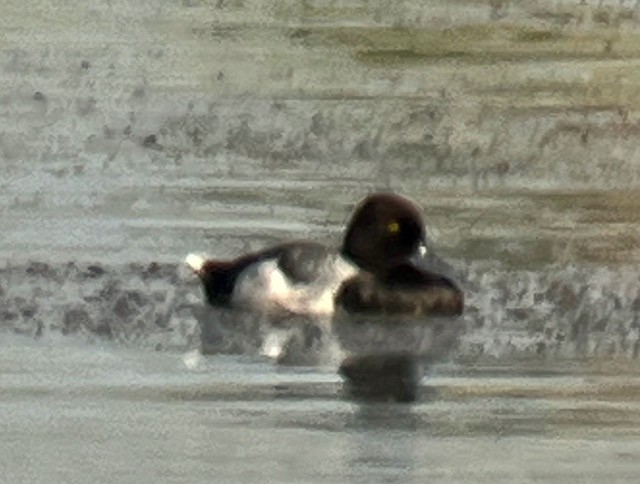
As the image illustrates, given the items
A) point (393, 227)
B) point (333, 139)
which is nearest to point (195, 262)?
point (393, 227)

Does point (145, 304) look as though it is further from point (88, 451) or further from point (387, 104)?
point (387, 104)

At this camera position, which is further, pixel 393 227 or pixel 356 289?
pixel 393 227

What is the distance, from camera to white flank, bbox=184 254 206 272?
15196mm

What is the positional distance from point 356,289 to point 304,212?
1.81 metres

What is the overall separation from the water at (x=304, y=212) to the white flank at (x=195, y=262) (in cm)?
12

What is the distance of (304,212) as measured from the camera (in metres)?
17.2

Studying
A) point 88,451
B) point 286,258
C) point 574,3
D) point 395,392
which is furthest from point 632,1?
point 88,451

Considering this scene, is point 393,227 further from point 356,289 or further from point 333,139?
point 333,139

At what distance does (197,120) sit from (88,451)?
8911 millimetres

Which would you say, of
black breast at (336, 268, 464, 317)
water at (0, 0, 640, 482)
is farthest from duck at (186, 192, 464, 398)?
water at (0, 0, 640, 482)

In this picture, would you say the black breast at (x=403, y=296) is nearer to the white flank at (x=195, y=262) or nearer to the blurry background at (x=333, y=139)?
the blurry background at (x=333, y=139)

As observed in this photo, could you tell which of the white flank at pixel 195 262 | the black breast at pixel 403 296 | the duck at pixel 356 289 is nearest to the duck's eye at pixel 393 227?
the duck at pixel 356 289

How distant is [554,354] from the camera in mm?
13727

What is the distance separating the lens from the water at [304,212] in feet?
38.8
